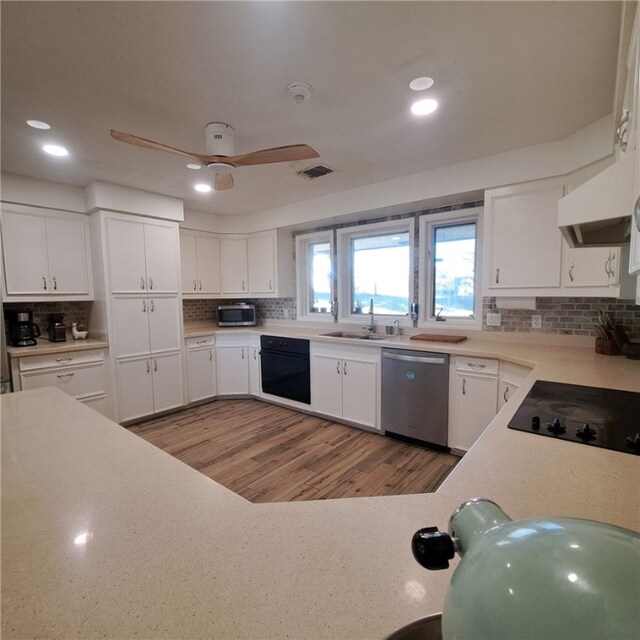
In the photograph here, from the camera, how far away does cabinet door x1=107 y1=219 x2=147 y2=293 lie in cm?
326

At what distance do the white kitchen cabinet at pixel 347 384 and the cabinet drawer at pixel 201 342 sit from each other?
1424 millimetres

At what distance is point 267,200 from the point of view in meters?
3.73

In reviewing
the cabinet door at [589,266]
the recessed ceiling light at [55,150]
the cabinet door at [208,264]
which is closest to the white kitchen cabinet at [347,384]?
the cabinet door at [589,266]

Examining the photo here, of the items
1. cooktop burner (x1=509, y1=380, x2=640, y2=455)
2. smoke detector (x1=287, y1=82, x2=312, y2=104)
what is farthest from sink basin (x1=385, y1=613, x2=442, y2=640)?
smoke detector (x1=287, y1=82, x2=312, y2=104)

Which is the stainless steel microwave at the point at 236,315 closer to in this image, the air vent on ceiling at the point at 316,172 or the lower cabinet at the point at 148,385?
the lower cabinet at the point at 148,385

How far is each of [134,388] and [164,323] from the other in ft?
2.43

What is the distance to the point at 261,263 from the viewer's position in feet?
14.3

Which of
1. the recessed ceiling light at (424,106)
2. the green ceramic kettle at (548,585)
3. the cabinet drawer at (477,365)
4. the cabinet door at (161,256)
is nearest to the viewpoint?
the green ceramic kettle at (548,585)

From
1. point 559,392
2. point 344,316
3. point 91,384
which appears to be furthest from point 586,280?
point 91,384

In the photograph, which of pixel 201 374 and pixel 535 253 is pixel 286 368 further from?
pixel 535 253

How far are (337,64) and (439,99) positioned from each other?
645 mm

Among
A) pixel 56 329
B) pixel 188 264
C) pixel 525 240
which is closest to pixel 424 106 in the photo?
pixel 525 240

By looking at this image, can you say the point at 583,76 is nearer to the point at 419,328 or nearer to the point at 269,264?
the point at 419,328

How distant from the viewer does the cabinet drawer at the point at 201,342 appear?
3953 mm
